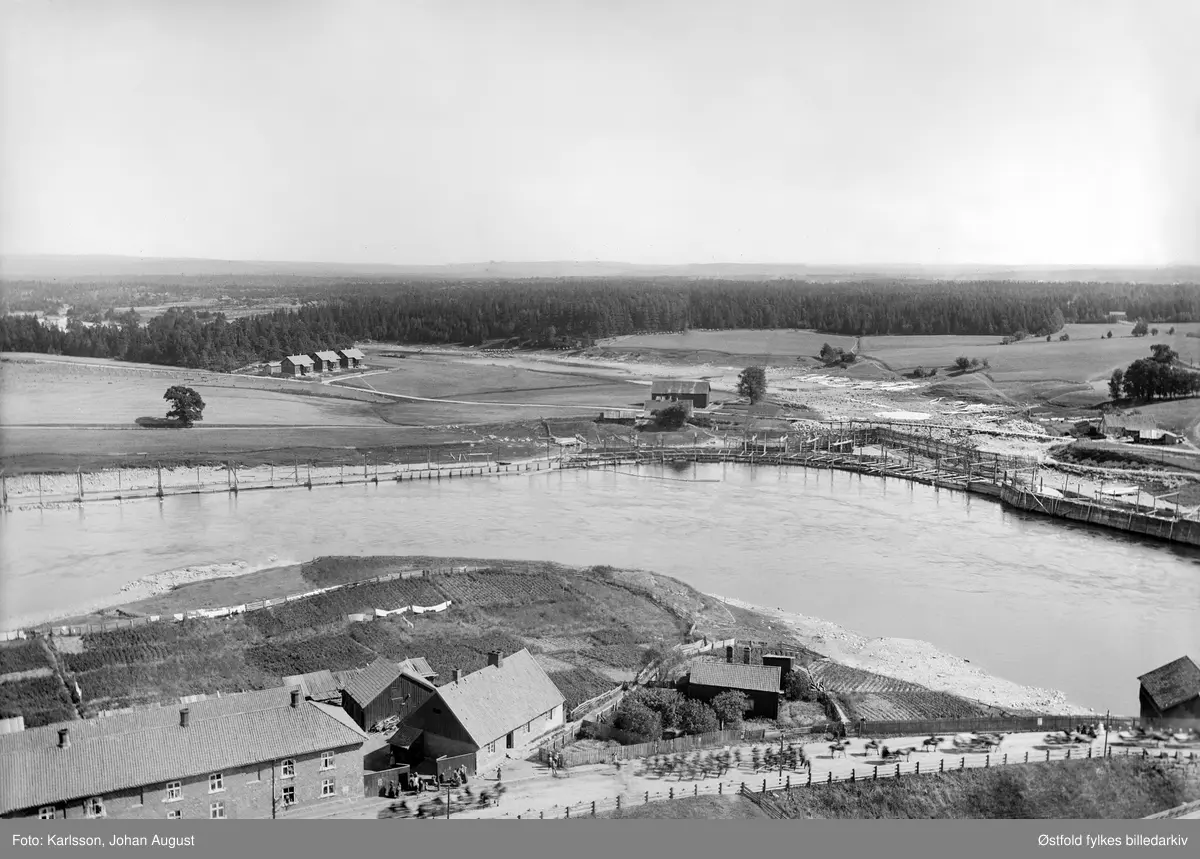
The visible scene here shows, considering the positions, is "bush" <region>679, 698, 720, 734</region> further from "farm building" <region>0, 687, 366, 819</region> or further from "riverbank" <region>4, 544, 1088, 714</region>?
"riverbank" <region>4, 544, 1088, 714</region>

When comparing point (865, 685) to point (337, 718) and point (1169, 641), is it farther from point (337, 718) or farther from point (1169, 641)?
point (337, 718)

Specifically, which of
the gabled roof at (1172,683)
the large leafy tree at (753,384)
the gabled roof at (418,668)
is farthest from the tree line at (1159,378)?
the gabled roof at (418,668)

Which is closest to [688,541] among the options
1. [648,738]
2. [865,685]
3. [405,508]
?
[405,508]

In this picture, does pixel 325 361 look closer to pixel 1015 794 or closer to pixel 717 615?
pixel 717 615

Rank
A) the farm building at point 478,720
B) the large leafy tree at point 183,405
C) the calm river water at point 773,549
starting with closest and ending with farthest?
the farm building at point 478,720, the calm river water at point 773,549, the large leafy tree at point 183,405

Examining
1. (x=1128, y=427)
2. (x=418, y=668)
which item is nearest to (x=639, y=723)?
(x=418, y=668)

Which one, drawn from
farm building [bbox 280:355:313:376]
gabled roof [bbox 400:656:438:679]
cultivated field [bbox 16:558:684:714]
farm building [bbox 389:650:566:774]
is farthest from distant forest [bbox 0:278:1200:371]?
farm building [bbox 389:650:566:774]

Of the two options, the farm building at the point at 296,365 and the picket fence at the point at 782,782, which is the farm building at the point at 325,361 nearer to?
the farm building at the point at 296,365
